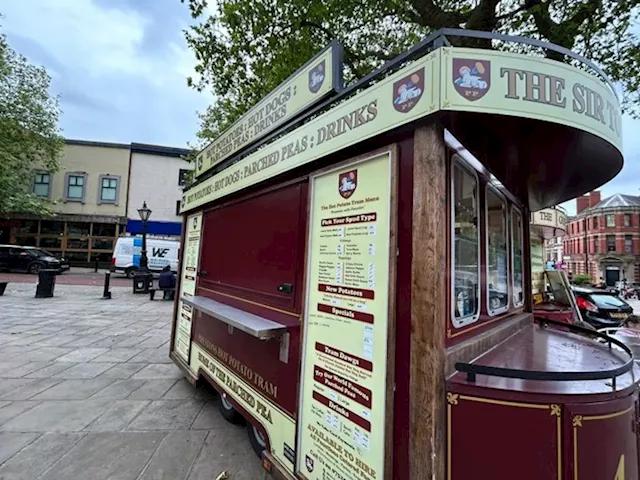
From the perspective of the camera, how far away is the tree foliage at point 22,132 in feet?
64.0

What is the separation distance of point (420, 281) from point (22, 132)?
88.6ft

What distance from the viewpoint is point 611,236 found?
150ft

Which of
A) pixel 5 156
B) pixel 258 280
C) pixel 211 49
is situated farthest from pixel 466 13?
pixel 5 156

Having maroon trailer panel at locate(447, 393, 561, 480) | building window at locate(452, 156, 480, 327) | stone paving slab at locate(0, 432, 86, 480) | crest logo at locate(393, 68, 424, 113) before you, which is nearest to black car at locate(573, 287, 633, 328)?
building window at locate(452, 156, 480, 327)

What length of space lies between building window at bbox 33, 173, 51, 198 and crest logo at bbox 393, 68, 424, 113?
29535 mm

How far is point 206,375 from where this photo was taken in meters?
4.03

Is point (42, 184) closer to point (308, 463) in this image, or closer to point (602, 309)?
point (308, 463)

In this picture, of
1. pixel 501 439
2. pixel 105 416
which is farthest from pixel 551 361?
pixel 105 416

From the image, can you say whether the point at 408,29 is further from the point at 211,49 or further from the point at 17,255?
the point at 17,255

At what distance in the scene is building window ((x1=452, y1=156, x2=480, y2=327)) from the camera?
2119mm

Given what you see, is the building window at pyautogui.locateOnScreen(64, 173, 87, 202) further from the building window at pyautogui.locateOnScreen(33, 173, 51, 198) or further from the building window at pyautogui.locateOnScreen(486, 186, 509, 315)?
the building window at pyautogui.locateOnScreen(486, 186, 509, 315)

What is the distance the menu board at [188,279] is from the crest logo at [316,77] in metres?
2.77

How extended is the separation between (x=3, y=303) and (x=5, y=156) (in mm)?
13164

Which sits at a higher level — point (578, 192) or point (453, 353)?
point (578, 192)
